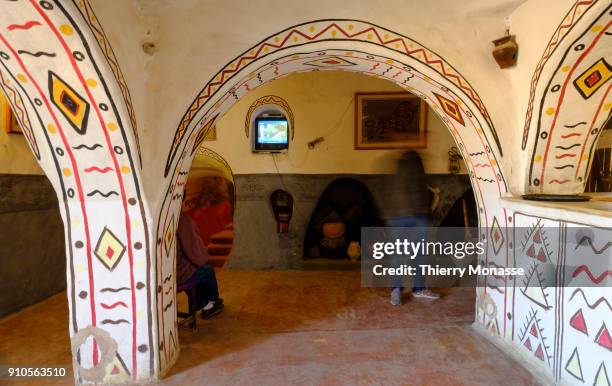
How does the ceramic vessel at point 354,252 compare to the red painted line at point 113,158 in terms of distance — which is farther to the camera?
the ceramic vessel at point 354,252

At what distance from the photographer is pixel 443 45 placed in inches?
94.0

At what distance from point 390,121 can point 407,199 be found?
1.64 meters

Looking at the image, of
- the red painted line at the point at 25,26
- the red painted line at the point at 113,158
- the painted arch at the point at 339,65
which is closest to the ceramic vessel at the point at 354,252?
the painted arch at the point at 339,65

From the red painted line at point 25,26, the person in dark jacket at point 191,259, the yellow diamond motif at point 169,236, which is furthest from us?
the person in dark jacket at point 191,259

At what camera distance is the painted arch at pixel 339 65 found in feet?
7.61

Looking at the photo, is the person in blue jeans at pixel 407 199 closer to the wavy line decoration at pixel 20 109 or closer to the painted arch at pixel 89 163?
the painted arch at pixel 89 163

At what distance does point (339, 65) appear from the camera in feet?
9.11

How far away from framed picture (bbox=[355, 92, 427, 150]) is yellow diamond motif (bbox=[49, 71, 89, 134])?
3.39m

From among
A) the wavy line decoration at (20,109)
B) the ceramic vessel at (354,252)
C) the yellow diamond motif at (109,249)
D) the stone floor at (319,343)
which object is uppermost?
the wavy line decoration at (20,109)

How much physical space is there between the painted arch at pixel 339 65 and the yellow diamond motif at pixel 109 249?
225 mm

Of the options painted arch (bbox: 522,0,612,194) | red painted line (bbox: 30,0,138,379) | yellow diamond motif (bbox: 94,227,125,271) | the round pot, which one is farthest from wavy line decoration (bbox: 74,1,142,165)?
the round pot

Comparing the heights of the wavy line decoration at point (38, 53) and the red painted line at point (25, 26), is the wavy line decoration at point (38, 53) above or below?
below

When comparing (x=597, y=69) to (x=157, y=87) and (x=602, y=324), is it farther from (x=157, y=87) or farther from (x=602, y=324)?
(x=157, y=87)

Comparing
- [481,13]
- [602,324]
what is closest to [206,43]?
[481,13]
